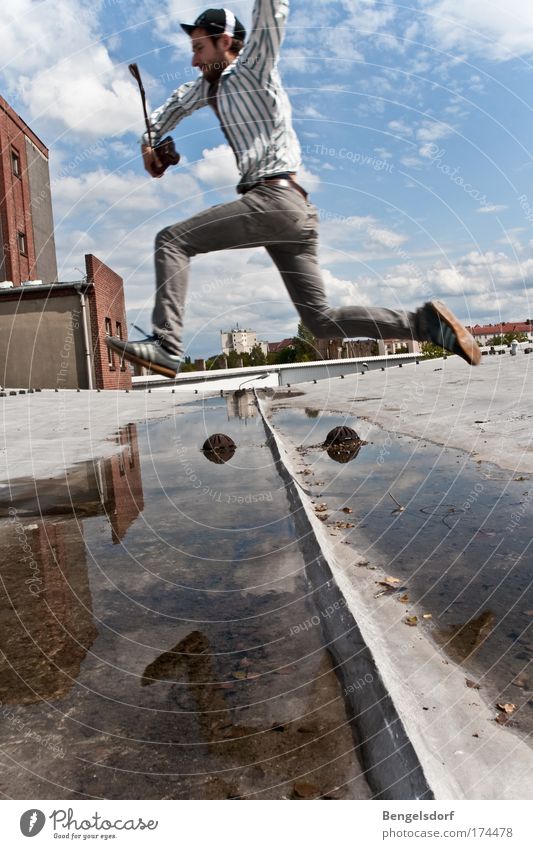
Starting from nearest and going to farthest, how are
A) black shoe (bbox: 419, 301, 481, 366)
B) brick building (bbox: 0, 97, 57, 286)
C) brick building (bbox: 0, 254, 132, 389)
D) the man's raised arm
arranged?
1. the man's raised arm
2. black shoe (bbox: 419, 301, 481, 366)
3. brick building (bbox: 0, 254, 132, 389)
4. brick building (bbox: 0, 97, 57, 286)

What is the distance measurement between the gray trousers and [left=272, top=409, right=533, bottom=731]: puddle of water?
217cm

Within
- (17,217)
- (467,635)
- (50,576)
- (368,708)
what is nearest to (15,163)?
(17,217)

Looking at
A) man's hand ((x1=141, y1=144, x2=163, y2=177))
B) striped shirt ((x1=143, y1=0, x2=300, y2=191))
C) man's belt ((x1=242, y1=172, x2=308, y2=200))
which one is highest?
striped shirt ((x1=143, y1=0, x2=300, y2=191))

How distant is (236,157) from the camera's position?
289cm

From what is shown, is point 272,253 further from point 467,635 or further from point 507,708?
point 467,635

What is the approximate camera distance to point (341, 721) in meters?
3.16

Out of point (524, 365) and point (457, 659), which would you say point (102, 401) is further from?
point (457, 659)

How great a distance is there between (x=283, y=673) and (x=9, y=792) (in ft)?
5.24

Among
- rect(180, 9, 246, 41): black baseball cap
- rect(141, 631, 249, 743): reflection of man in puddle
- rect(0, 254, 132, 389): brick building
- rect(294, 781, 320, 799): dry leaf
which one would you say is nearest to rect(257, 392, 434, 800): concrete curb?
rect(294, 781, 320, 799): dry leaf

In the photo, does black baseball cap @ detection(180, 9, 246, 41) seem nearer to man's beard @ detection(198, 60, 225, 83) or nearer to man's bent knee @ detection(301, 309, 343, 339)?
man's beard @ detection(198, 60, 225, 83)

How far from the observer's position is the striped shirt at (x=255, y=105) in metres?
2.75

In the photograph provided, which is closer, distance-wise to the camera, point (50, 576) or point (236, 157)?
point (236, 157)

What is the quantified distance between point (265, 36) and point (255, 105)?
1.00ft

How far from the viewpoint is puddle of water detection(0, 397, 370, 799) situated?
9.32 feet
